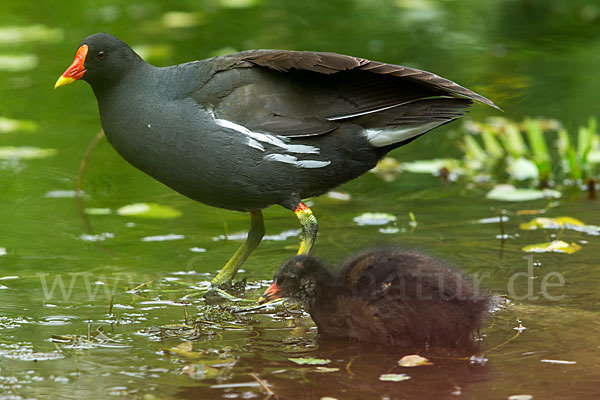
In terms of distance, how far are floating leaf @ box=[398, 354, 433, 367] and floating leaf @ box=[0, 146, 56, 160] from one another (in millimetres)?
4303

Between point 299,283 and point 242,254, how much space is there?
0.92 meters

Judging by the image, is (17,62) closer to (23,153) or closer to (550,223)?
(23,153)

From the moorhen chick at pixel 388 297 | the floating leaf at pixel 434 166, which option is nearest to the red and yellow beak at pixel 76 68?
the moorhen chick at pixel 388 297

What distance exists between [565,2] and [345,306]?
32.6ft

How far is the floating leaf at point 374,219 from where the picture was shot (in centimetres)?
596

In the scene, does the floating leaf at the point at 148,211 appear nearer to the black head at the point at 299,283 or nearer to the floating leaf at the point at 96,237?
the floating leaf at the point at 96,237

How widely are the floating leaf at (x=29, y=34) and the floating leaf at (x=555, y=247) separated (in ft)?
23.7

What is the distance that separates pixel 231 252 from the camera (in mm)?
5547

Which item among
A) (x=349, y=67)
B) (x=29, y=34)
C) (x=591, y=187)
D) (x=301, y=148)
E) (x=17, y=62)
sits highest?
(x=29, y=34)

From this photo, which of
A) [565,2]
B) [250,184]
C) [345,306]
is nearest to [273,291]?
[345,306]

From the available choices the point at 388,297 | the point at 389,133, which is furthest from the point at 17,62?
the point at 388,297

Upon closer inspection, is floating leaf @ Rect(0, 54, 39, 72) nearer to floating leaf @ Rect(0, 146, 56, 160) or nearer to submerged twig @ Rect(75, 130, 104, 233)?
floating leaf @ Rect(0, 146, 56, 160)

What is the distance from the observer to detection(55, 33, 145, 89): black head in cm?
488

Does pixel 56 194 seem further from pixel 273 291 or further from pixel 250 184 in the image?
pixel 273 291
